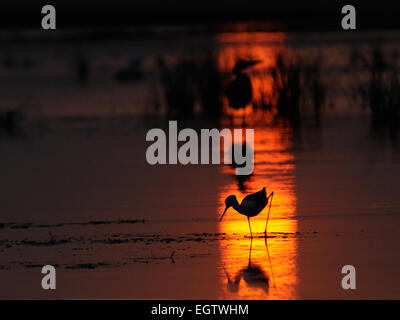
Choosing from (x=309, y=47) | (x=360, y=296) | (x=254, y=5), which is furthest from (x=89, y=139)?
(x=254, y=5)

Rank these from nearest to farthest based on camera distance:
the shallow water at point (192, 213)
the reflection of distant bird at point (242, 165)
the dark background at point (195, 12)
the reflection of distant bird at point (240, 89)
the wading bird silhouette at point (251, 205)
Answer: the shallow water at point (192, 213)
the wading bird silhouette at point (251, 205)
the reflection of distant bird at point (242, 165)
the reflection of distant bird at point (240, 89)
the dark background at point (195, 12)

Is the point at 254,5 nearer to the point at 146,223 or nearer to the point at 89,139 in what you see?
the point at 89,139

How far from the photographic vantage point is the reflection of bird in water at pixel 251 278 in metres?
9.87

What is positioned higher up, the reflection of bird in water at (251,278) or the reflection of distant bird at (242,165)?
the reflection of distant bird at (242,165)

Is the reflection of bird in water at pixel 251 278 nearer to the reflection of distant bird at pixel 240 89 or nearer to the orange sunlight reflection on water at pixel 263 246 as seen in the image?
the orange sunlight reflection on water at pixel 263 246

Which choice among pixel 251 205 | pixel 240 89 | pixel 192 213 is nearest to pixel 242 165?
pixel 192 213

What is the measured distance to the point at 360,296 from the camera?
953cm

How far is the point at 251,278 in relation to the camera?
1012 centimetres

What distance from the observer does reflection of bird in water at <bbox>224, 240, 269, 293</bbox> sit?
9.87 m

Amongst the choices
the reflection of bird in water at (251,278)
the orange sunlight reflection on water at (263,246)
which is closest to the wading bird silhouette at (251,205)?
the orange sunlight reflection on water at (263,246)

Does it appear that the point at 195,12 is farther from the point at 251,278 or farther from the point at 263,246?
the point at 251,278

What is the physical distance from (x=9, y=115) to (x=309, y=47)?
50.7 feet

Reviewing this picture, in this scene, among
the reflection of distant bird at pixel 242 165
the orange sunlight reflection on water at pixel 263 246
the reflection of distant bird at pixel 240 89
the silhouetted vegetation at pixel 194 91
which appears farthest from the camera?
the silhouetted vegetation at pixel 194 91

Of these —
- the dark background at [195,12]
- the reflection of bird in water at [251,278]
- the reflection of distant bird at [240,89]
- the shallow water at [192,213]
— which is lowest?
the reflection of bird in water at [251,278]
